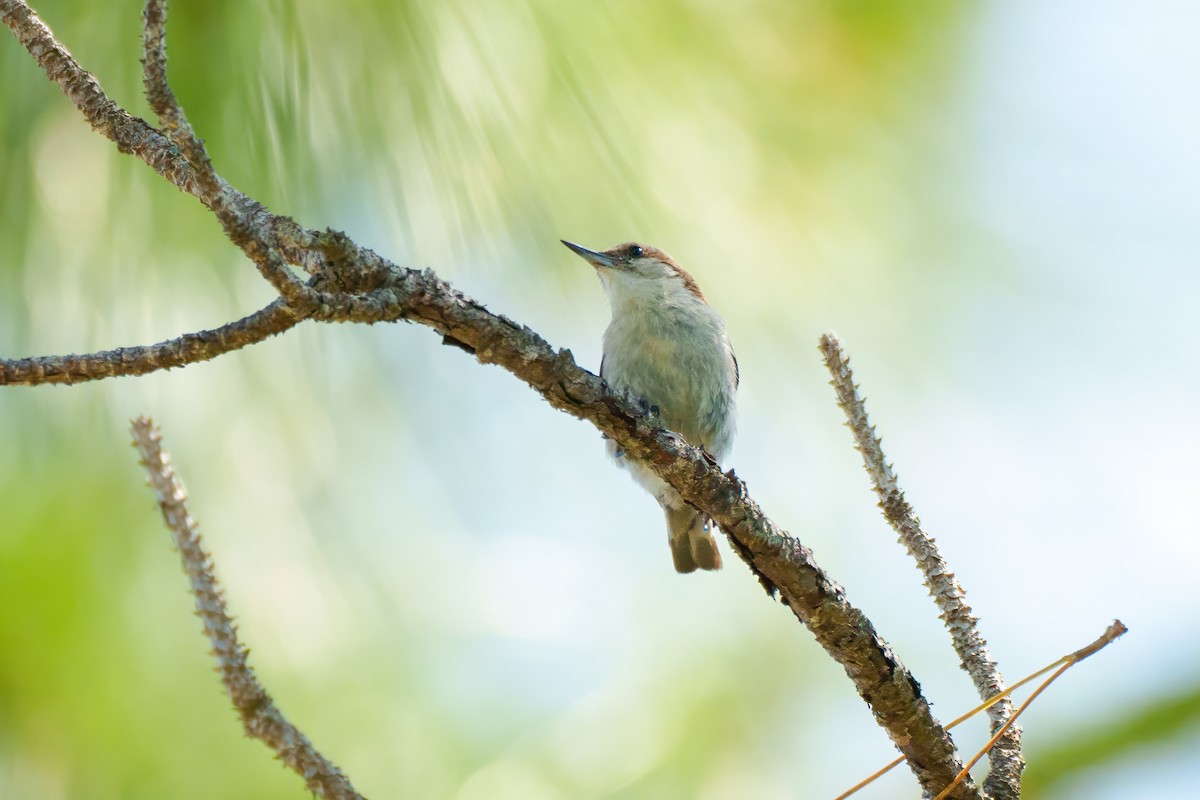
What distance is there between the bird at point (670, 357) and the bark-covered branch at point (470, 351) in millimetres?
1980

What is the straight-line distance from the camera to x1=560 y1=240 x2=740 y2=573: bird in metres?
4.48

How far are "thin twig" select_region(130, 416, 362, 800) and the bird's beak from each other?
1.43 meters

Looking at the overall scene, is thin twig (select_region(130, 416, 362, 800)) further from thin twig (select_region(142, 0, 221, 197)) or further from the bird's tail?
the bird's tail

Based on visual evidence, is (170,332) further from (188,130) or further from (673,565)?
(673,565)

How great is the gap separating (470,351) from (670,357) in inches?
93.9

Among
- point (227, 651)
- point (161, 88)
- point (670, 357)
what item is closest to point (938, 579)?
point (227, 651)

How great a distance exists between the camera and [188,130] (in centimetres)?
185

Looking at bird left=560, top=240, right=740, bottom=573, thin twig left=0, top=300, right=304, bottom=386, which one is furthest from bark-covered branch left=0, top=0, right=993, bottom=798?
bird left=560, top=240, right=740, bottom=573

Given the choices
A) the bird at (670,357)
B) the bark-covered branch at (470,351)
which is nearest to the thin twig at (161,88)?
the bark-covered branch at (470,351)

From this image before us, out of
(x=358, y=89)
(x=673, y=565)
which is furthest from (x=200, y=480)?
(x=673, y=565)

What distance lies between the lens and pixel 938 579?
240 cm

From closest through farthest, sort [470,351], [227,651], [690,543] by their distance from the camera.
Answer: [227,651], [470,351], [690,543]

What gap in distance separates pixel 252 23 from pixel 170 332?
0.81 m

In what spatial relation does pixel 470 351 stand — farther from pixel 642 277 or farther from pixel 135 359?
pixel 642 277
